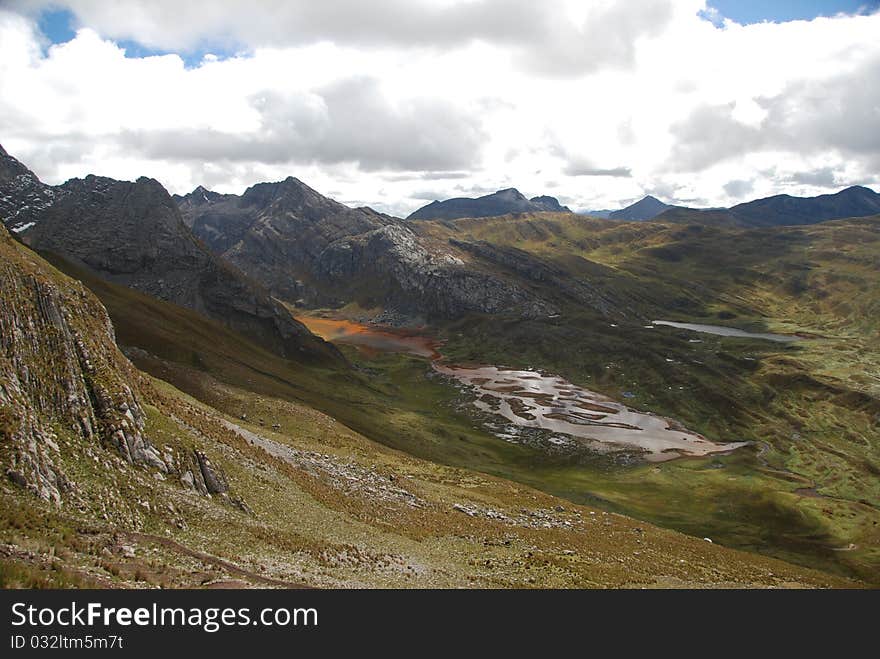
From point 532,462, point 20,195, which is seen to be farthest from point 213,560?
point 20,195

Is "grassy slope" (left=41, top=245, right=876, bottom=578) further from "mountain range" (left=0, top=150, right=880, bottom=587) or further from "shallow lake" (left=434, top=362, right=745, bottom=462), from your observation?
"shallow lake" (left=434, top=362, right=745, bottom=462)

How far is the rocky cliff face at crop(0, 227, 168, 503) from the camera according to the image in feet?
87.8

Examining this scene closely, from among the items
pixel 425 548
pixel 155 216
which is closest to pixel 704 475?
pixel 425 548

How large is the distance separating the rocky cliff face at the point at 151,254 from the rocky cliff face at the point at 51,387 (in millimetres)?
128821

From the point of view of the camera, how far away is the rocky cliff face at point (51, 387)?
26750 millimetres

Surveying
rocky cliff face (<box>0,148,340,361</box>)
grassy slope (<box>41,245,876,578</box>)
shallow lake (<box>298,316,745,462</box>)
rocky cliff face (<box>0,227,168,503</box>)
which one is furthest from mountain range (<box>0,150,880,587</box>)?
rocky cliff face (<box>0,148,340,361</box>)

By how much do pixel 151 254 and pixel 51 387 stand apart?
162172 mm

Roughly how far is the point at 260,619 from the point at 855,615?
19.9m

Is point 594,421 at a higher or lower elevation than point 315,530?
lower

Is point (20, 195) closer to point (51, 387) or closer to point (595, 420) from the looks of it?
point (51, 387)

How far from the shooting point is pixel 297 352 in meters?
171

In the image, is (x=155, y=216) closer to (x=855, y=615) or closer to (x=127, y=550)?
(x=127, y=550)

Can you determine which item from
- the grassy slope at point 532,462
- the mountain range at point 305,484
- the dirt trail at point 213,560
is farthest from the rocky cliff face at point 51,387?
the grassy slope at point 532,462

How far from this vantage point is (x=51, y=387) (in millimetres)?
32844
